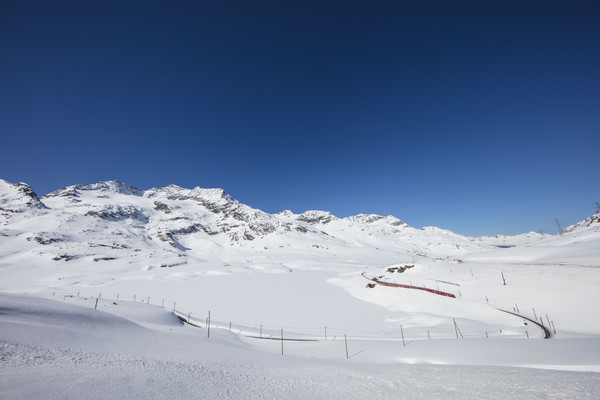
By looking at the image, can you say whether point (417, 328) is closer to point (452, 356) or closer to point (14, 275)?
point (452, 356)

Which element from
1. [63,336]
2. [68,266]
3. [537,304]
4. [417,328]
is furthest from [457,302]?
[68,266]

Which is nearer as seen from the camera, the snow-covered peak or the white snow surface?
the white snow surface

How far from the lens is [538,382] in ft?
24.0

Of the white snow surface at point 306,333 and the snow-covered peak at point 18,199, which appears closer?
the white snow surface at point 306,333

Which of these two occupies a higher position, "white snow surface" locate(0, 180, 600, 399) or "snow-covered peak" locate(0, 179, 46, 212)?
"snow-covered peak" locate(0, 179, 46, 212)

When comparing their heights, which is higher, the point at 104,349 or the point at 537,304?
the point at 104,349

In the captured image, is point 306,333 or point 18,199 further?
point 18,199

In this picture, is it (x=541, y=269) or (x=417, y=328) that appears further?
(x=541, y=269)

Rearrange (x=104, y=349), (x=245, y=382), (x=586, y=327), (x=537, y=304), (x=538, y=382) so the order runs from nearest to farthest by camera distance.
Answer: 1. (x=538, y=382)
2. (x=245, y=382)
3. (x=104, y=349)
4. (x=586, y=327)
5. (x=537, y=304)

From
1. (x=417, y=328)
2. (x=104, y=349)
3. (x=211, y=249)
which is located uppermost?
(x=211, y=249)

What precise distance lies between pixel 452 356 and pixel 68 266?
144 metres

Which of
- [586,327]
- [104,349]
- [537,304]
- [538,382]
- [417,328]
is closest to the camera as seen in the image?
[538,382]

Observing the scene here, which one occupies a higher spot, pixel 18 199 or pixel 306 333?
pixel 18 199

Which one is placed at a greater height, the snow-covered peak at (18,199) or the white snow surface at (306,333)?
the snow-covered peak at (18,199)
